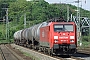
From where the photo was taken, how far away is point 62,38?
24703mm

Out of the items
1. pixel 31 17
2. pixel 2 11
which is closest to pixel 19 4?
pixel 2 11

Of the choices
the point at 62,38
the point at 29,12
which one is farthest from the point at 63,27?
the point at 29,12

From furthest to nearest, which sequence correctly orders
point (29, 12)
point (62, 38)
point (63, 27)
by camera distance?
point (29, 12), point (63, 27), point (62, 38)

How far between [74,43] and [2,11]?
337 ft

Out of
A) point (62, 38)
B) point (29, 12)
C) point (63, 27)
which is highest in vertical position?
point (29, 12)

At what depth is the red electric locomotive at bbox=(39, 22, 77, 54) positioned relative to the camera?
970 inches

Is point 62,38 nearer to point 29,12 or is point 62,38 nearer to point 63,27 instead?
point 63,27

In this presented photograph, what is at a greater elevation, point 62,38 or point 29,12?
point 29,12

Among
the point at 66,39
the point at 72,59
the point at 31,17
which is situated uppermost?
the point at 31,17

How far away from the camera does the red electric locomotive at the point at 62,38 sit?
80.9 feet

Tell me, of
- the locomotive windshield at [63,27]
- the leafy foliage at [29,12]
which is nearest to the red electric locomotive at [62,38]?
the locomotive windshield at [63,27]

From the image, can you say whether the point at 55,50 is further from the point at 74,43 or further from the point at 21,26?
the point at 21,26

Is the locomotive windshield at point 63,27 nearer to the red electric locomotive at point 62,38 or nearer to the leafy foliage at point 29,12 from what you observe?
the red electric locomotive at point 62,38

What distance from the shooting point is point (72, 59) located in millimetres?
23234
